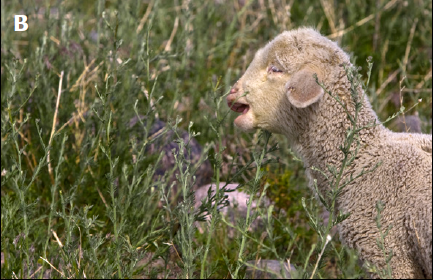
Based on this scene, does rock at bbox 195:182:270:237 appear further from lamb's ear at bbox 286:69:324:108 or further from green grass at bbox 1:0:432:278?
lamb's ear at bbox 286:69:324:108

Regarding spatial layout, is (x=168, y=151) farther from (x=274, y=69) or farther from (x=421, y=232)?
(x=421, y=232)

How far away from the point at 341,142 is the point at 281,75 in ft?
1.82

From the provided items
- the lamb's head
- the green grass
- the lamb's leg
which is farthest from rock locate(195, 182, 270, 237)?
the lamb's leg

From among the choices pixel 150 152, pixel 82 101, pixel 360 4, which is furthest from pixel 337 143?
pixel 360 4

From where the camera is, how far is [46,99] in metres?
4.90

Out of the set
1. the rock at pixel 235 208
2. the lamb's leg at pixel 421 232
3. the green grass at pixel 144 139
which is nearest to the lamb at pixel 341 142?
the lamb's leg at pixel 421 232

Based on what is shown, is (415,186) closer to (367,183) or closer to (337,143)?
(367,183)

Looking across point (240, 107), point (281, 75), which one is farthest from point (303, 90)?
point (240, 107)

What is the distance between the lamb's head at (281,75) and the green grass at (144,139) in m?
0.17

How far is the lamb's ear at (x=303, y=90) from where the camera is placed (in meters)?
3.36

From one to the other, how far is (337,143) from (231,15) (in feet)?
14.9

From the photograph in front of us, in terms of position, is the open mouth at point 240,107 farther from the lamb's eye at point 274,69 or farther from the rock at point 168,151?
the rock at point 168,151

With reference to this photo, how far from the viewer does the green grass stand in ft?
11.4

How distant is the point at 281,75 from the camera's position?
3.67 meters
